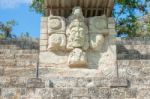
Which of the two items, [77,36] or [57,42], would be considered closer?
[77,36]

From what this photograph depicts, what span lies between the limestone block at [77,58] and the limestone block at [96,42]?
35cm

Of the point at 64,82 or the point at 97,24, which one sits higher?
the point at 97,24

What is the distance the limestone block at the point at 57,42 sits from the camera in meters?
9.63

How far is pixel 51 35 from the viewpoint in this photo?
9.77 m

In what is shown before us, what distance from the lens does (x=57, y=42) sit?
9.63 m

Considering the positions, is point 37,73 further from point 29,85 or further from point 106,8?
point 106,8

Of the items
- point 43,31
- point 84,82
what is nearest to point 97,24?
point 43,31

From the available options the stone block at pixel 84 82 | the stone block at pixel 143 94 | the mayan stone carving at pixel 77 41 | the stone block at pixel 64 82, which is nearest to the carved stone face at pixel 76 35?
the mayan stone carving at pixel 77 41

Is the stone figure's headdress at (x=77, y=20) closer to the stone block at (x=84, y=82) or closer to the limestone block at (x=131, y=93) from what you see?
the stone block at (x=84, y=82)

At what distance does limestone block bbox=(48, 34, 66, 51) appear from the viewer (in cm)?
963

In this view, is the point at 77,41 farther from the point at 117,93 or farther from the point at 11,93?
the point at 11,93

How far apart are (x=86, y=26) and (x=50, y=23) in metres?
0.92

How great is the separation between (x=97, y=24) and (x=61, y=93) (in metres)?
2.99

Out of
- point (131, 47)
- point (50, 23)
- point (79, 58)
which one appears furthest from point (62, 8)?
point (131, 47)
